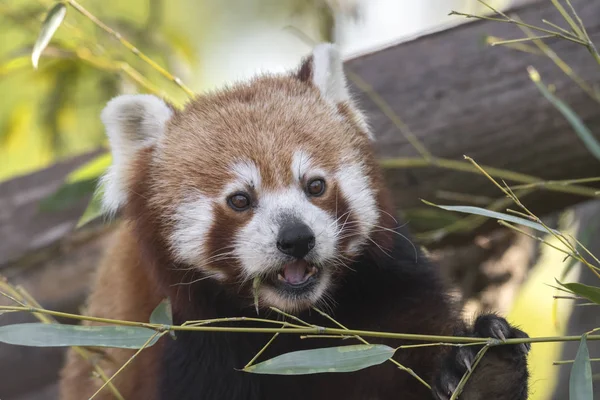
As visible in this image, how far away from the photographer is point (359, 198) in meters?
2.88

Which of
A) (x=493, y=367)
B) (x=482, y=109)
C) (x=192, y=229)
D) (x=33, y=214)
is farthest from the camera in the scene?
(x=33, y=214)

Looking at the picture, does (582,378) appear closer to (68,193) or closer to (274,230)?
(274,230)

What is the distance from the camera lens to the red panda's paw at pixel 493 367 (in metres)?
2.42

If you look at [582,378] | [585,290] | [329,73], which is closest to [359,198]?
[329,73]

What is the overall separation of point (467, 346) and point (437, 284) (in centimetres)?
67

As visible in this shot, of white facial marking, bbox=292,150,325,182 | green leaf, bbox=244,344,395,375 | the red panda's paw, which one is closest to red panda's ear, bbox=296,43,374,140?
white facial marking, bbox=292,150,325,182

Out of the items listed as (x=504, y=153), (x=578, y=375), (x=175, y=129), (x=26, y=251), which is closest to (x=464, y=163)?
(x=504, y=153)

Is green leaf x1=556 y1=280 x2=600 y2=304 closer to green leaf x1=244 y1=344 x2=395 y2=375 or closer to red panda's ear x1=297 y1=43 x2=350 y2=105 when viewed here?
green leaf x1=244 y1=344 x2=395 y2=375

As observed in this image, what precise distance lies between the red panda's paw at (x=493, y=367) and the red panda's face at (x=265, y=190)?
52 cm

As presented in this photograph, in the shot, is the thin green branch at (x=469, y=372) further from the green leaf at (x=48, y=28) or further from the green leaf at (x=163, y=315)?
the green leaf at (x=48, y=28)

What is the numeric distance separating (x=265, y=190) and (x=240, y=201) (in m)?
0.09

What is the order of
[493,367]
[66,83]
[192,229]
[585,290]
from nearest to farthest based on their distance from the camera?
[585,290], [493,367], [192,229], [66,83]

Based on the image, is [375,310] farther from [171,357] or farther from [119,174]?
[119,174]

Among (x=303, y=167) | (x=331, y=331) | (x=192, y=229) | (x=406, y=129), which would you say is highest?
(x=406, y=129)
